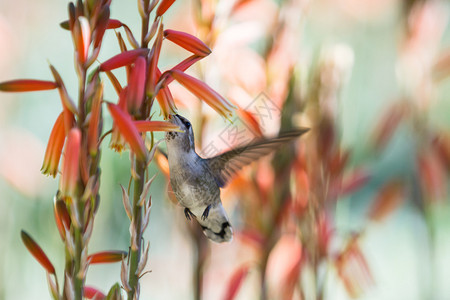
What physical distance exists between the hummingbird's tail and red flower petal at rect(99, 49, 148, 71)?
0.43 meters

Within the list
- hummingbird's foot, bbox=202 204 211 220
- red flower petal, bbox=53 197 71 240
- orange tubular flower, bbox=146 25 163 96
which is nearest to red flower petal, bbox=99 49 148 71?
orange tubular flower, bbox=146 25 163 96

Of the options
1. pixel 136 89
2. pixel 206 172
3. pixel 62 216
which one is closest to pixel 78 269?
pixel 62 216

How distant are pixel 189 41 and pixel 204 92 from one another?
0.05 meters

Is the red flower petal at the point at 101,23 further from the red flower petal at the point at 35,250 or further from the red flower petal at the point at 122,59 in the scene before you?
the red flower petal at the point at 35,250

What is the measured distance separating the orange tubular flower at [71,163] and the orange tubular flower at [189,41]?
154 mm

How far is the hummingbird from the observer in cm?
77

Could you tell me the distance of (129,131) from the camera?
0.49 metres

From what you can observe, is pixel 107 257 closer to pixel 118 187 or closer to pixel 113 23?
pixel 113 23

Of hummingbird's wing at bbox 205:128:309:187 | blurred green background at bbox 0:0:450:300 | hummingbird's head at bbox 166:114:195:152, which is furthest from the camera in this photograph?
blurred green background at bbox 0:0:450:300

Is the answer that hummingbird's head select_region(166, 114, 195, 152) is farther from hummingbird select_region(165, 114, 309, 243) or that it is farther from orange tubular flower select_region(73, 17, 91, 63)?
orange tubular flower select_region(73, 17, 91, 63)

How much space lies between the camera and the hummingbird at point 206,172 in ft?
2.54

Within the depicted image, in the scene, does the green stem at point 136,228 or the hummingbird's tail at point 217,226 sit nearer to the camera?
the green stem at point 136,228

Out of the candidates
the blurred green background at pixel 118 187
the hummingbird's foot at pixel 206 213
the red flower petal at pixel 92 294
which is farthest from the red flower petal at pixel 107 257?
the hummingbird's foot at pixel 206 213

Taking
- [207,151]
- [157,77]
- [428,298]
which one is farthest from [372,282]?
[157,77]
